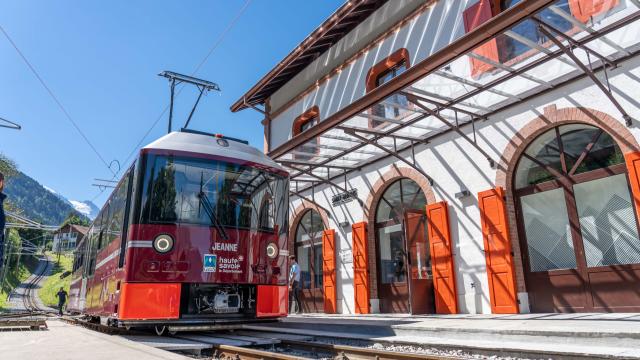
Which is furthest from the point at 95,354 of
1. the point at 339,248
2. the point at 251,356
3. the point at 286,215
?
the point at 339,248

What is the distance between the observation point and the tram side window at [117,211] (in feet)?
23.0

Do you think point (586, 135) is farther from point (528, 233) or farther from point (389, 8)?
point (389, 8)

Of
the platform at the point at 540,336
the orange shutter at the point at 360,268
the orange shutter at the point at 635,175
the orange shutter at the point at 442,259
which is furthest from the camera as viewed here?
the orange shutter at the point at 360,268

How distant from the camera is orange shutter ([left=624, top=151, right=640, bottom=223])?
6905mm

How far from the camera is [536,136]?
28.2 ft

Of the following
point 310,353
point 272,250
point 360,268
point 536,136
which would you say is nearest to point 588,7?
point 536,136

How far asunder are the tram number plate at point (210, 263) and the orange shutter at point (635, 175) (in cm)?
671

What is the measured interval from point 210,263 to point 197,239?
0.41 metres

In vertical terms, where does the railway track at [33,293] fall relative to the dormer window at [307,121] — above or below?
below

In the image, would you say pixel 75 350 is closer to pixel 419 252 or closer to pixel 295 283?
pixel 419 252

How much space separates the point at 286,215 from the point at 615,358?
200 inches

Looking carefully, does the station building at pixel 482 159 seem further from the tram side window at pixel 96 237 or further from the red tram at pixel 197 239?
the tram side window at pixel 96 237

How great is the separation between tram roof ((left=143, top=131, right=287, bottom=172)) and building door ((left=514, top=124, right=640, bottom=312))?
16.8 feet

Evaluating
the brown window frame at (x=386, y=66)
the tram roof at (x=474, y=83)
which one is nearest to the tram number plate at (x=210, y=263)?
the tram roof at (x=474, y=83)
